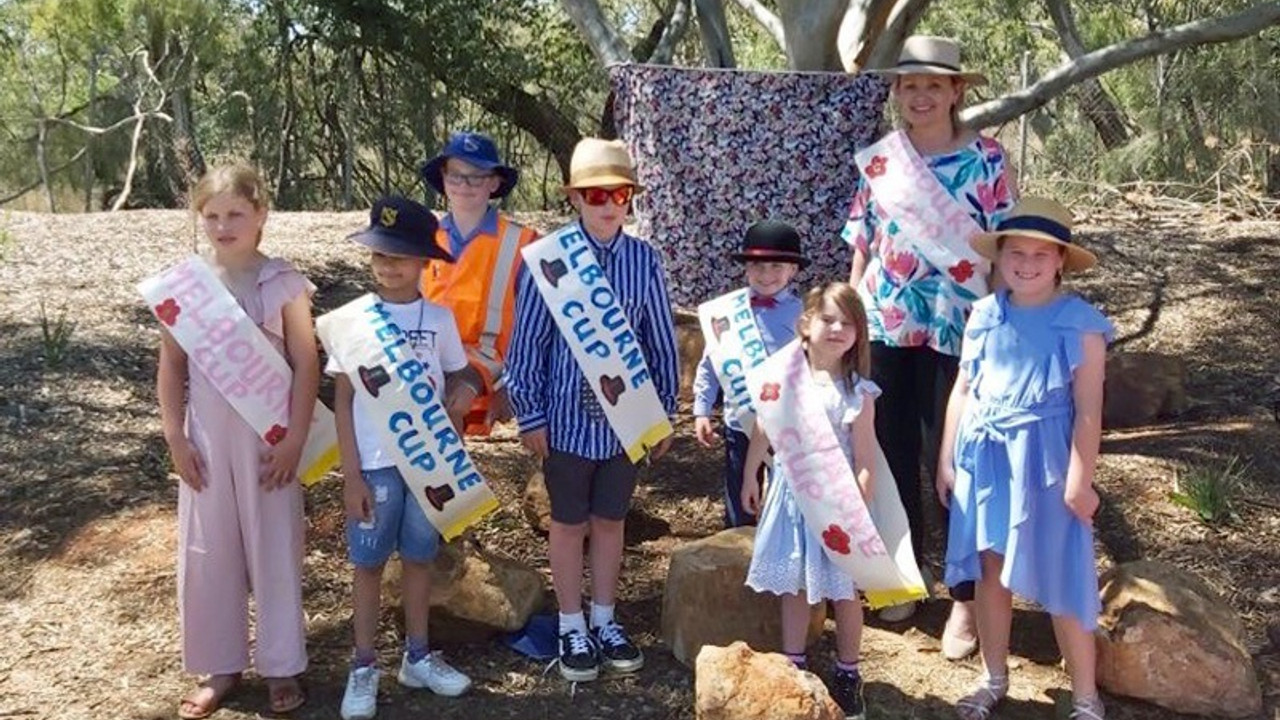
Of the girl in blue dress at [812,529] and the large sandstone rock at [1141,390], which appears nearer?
the girl in blue dress at [812,529]

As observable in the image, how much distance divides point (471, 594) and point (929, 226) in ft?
5.82

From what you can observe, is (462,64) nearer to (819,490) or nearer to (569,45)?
(569,45)

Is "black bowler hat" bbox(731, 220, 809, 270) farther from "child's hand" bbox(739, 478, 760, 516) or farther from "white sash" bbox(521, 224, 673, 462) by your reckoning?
"child's hand" bbox(739, 478, 760, 516)

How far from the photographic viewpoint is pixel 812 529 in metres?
3.65

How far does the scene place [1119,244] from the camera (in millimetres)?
9180

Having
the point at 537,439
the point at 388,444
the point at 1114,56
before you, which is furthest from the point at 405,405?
the point at 1114,56

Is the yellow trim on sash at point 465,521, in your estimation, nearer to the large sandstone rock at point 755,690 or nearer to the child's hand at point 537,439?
the child's hand at point 537,439

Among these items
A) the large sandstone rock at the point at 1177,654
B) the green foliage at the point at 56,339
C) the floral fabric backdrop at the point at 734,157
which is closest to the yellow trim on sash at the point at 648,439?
the large sandstone rock at the point at 1177,654

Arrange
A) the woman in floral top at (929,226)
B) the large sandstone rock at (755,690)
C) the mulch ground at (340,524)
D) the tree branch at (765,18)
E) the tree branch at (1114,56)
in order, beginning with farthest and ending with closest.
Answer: the tree branch at (765,18) < the tree branch at (1114,56) < the woman in floral top at (929,226) < the mulch ground at (340,524) < the large sandstone rock at (755,690)

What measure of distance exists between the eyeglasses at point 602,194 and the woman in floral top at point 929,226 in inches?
33.5

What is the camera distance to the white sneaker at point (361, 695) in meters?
3.69

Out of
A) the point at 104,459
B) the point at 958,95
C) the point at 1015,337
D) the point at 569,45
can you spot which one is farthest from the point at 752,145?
the point at 569,45

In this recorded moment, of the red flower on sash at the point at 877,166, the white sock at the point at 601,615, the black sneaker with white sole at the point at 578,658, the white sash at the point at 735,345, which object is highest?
the red flower on sash at the point at 877,166

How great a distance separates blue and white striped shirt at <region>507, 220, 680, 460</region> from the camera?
3793mm
